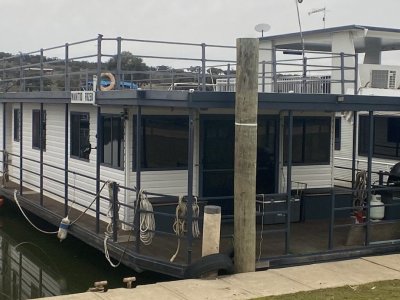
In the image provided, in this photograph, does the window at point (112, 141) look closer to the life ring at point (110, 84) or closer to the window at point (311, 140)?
the life ring at point (110, 84)

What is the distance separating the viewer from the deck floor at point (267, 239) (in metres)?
9.51

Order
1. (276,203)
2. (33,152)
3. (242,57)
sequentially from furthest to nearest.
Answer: (33,152), (276,203), (242,57)

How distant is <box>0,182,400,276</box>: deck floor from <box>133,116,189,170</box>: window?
1101 millimetres

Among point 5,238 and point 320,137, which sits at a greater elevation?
point 320,137

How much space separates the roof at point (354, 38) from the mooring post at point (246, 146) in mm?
6622

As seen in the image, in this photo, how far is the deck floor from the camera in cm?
951

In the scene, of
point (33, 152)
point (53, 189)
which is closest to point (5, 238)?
point (53, 189)

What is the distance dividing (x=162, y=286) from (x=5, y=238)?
6.67 metres

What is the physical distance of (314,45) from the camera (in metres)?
17.3

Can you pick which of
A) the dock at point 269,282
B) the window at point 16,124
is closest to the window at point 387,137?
the dock at point 269,282

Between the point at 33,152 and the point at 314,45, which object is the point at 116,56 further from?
the point at 314,45

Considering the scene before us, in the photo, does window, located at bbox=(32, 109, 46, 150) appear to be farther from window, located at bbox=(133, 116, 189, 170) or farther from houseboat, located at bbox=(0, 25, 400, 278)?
window, located at bbox=(133, 116, 189, 170)

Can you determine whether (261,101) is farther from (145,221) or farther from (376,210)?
(376,210)

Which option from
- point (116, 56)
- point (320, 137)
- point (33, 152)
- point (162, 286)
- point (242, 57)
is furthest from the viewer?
point (33, 152)
